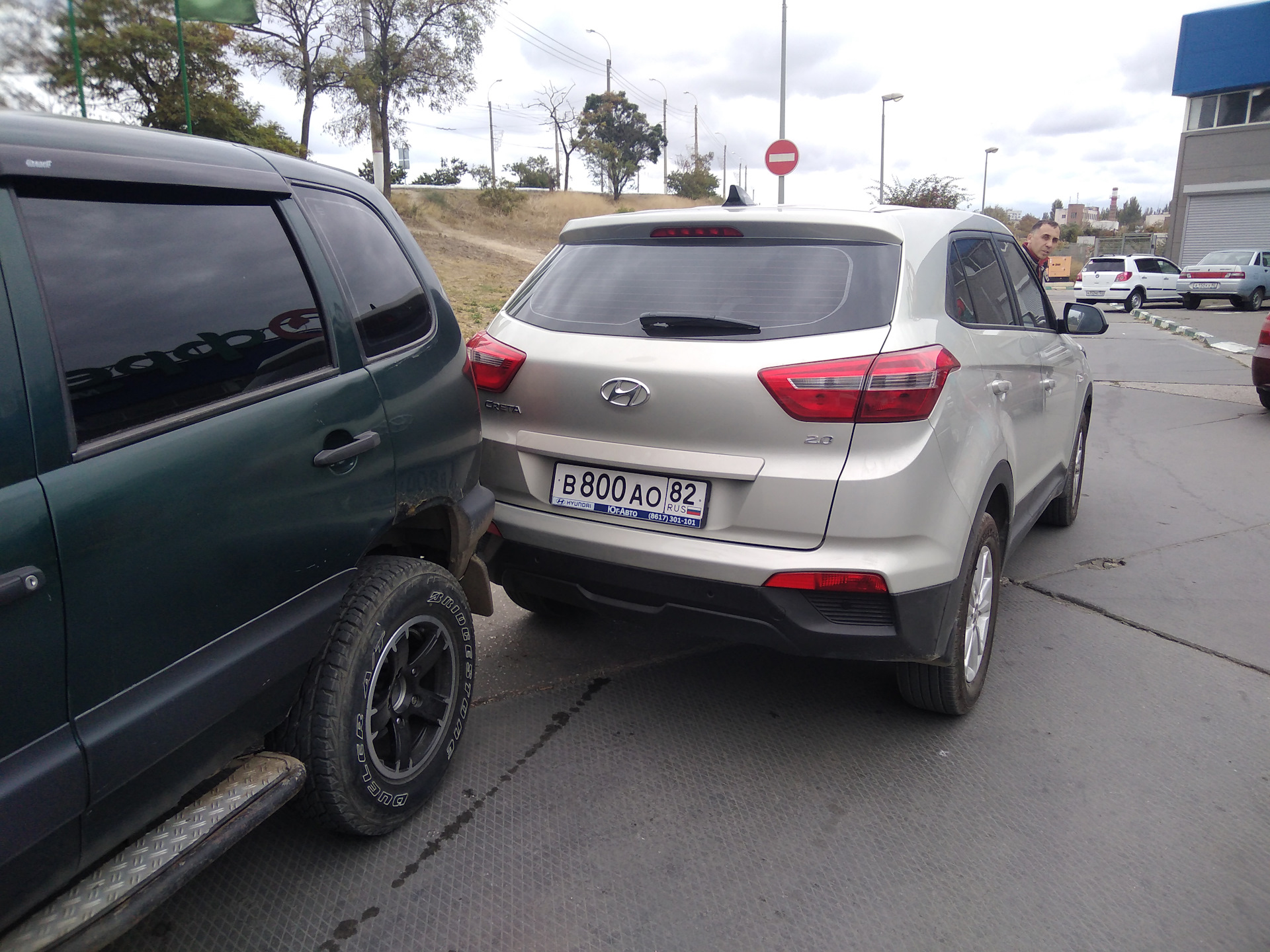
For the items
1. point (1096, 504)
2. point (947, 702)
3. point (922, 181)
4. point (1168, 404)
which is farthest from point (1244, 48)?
point (947, 702)

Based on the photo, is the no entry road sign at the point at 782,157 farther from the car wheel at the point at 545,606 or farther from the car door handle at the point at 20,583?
the car door handle at the point at 20,583

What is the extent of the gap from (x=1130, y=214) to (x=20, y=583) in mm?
144178

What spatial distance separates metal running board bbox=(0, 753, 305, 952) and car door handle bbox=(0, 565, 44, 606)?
24.8 inches

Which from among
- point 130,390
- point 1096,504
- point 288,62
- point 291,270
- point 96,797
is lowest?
point 1096,504

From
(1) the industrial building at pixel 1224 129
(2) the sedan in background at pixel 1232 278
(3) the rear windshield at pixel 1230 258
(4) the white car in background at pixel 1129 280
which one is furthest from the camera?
(1) the industrial building at pixel 1224 129

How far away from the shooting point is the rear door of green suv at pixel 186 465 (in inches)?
65.8

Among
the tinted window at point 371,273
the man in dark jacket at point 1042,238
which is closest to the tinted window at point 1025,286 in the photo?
the tinted window at point 371,273

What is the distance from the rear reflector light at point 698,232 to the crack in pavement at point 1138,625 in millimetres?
2629

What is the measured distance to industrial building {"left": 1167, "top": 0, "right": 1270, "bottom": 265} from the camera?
118 feet

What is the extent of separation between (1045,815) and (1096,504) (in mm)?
4058

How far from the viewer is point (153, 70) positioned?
1991 centimetres

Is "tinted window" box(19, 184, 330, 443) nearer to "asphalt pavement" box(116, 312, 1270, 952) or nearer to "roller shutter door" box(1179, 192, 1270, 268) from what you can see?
"asphalt pavement" box(116, 312, 1270, 952)

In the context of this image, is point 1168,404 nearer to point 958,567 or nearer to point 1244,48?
point 958,567

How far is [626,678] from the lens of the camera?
3.58 metres
